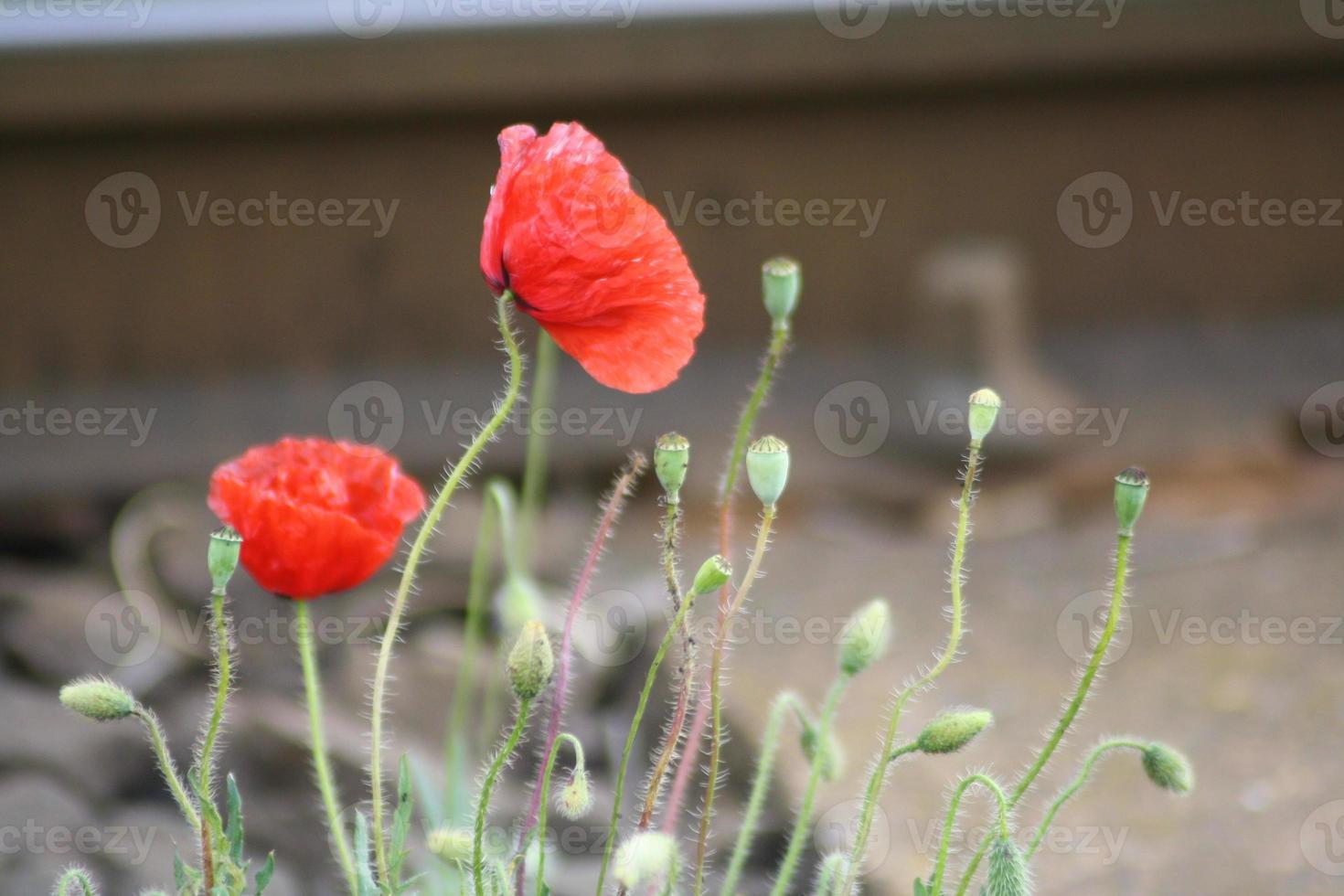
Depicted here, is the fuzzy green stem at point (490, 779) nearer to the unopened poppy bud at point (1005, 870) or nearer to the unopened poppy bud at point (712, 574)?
the unopened poppy bud at point (712, 574)

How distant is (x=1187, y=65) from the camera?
134 inches

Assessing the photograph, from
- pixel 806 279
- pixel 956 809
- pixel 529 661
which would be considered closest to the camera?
pixel 529 661

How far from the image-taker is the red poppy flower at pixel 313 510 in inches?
39.8

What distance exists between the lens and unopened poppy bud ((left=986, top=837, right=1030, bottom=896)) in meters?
0.89

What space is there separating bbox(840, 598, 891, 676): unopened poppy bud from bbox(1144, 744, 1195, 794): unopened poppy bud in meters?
0.20

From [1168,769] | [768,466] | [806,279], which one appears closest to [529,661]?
[768,466]

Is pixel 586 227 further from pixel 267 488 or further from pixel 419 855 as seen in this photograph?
pixel 419 855

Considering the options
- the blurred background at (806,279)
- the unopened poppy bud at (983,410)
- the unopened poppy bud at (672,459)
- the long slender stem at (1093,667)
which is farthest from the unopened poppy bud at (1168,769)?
the blurred background at (806,279)

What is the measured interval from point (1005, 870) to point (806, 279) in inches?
104

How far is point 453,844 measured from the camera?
96cm

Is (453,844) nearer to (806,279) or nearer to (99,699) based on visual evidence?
(99,699)

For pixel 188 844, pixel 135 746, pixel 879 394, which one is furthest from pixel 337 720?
pixel 879 394

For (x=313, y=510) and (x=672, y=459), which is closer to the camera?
(x=672, y=459)

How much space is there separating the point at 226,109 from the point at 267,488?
2243 mm
